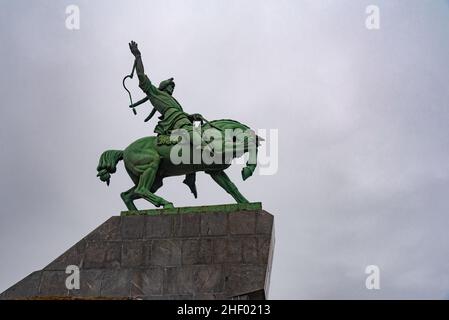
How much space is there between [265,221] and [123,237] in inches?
128

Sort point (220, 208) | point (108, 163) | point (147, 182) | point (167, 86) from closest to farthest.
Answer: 1. point (220, 208)
2. point (147, 182)
3. point (108, 163)
4. point (167, 86)

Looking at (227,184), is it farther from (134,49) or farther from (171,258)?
(134,49)

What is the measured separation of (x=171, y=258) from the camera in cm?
1434

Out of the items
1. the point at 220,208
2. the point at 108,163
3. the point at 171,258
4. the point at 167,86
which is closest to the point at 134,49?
the point at 167,86

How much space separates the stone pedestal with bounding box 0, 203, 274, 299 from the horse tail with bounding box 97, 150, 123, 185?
1.63 meters

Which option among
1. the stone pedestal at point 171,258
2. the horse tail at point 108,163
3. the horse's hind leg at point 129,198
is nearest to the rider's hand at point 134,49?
the horse tail at point 108,163

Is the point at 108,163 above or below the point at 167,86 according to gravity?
below

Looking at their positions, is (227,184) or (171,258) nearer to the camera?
(171,258)

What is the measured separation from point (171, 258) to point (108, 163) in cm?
350
